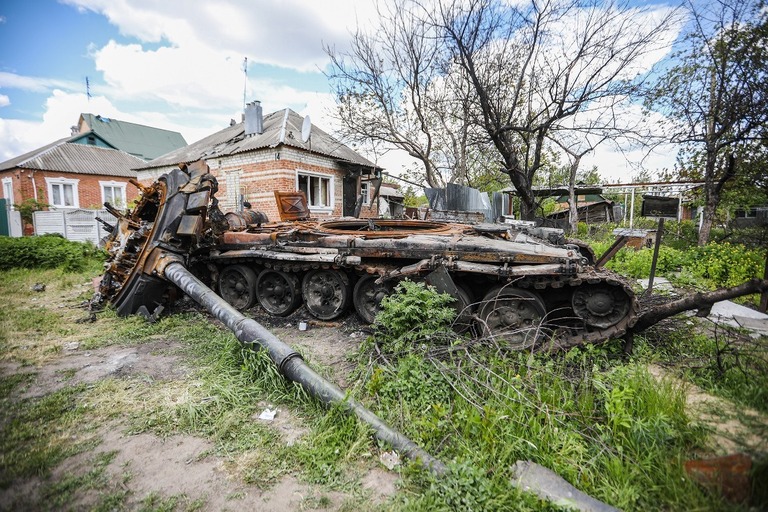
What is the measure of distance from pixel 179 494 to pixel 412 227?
514 cm

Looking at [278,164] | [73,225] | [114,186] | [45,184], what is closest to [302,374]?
[278,164]

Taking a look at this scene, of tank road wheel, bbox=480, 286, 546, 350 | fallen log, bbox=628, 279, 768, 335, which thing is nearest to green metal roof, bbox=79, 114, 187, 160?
tank road wheel, bbox=480, 286, 546, 350

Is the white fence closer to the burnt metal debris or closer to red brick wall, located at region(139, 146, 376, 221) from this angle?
red brick wall, located at region(139, 146, 376, 221)

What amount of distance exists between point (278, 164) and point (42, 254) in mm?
7424

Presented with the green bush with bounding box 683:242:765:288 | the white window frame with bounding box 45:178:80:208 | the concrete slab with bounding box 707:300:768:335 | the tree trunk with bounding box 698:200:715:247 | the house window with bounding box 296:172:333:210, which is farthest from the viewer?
the white window frame with bounding box 45:178:80:208

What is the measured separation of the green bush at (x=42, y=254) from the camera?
9.52m

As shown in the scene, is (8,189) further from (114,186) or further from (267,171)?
(267,171)

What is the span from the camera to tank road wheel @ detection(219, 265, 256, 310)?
6.53 meters

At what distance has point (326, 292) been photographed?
5.92 m

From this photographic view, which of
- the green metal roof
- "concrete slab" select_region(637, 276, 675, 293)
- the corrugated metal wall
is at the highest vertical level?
the green metal roof

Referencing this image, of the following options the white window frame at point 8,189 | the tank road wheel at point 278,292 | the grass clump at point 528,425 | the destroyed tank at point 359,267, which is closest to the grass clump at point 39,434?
the grass clump at point 528,425

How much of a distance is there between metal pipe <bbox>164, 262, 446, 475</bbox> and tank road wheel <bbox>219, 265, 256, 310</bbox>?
1.44 meters

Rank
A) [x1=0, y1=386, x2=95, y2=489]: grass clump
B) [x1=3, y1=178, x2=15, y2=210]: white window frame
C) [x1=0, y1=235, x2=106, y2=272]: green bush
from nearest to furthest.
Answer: [x1=0, y1=386, x2=95, y2=489]: grass clump, [x1=0, y1=235, x2=106, y2=272]: green bush, [x1=3, y1=178, x2=15, y2=210]: white window frame

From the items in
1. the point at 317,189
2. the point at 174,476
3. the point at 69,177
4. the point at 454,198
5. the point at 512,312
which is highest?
the point at 69,177
